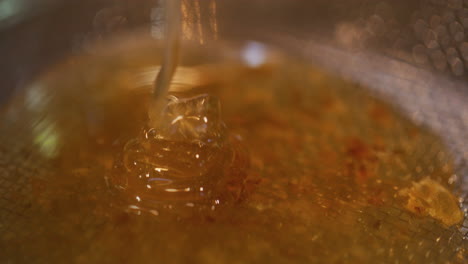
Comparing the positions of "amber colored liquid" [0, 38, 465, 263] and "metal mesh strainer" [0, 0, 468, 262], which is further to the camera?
"metal mesh strainer" [0, 0, 468, 262]

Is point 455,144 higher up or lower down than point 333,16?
lower down

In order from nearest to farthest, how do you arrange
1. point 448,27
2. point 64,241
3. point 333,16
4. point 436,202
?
point 64,241 < point 436,202 < point 448,27 < point 333,16

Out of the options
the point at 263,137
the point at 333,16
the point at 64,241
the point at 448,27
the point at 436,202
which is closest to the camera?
the point at 64,241

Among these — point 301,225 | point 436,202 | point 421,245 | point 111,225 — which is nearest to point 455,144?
point 436,202

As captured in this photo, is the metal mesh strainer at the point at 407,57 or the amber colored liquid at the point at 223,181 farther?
the metal mesh strainer at the point at 407,57

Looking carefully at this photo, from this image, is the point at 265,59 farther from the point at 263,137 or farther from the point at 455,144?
the point at 455,144

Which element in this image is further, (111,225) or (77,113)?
(77,113)

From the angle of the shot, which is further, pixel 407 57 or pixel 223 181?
pixel 407 57
